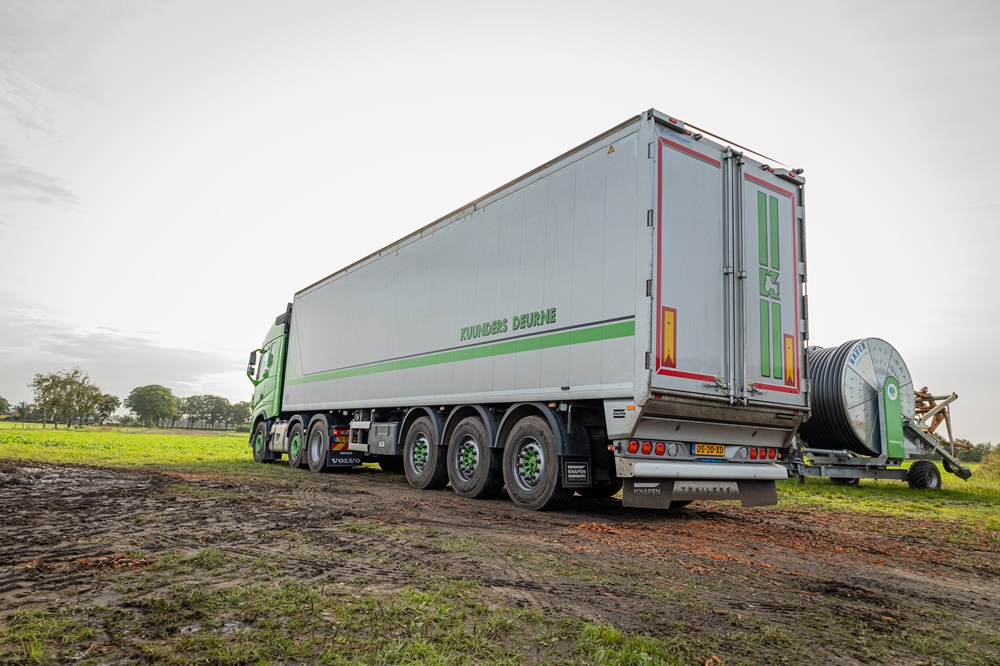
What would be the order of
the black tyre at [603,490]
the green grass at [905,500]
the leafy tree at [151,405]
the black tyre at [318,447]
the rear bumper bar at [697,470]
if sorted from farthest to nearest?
the leafy tree at [151,405] < the black tyre at [318,447] < the green grass at [905,500] < the black tyre at [603,490] < the rear bumper bar at [697,470]

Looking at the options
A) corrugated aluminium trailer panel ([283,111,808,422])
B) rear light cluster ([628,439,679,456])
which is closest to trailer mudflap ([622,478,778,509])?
rear light cluster ([628,439,679,456])

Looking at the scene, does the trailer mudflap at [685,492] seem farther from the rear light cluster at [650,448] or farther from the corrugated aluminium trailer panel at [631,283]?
the corrugated aluminium trailer panel at [631,283]

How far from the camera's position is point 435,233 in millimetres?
10781

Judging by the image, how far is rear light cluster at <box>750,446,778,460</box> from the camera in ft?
25.7

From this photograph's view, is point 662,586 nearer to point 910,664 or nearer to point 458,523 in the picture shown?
point 910,664

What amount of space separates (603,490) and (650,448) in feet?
9.17

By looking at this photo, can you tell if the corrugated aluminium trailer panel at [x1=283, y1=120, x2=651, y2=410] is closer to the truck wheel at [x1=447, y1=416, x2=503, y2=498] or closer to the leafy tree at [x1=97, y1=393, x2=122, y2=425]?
the truck wheel at [x1=447, y1=416, x2=503, y2=498]

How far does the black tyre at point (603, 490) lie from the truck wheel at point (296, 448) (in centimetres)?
778

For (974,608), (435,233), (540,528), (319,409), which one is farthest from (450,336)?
(974,608)

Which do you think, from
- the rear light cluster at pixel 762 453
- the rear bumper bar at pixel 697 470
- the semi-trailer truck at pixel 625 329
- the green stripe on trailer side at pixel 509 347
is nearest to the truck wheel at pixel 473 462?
the semi-trailer truck at pixel 625 329

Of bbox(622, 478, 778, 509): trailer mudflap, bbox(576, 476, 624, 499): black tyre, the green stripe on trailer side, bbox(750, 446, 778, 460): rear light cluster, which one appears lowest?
bbox(576, 476, 624, 499): black tyre

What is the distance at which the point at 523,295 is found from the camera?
844cm

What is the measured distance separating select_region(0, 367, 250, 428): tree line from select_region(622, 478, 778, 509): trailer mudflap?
3553 centimetres

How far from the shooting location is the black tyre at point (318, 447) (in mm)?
13906
